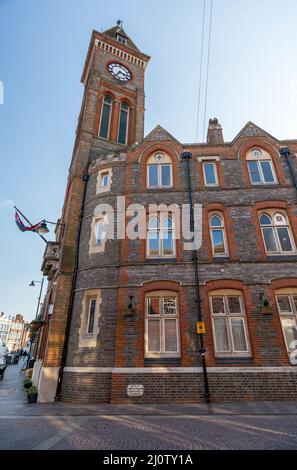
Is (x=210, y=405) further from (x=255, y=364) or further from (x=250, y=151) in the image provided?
(x=250, y=151)

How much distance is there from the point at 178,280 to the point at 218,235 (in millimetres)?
3253

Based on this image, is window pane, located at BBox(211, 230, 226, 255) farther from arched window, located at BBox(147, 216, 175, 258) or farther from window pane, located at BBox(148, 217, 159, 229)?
window pane, located at BBox(148, 217, 159, 229)

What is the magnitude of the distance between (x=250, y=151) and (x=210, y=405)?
13.0m

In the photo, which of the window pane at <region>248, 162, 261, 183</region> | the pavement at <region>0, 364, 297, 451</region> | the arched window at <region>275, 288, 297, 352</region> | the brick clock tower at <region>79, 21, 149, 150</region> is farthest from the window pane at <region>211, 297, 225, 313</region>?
the brick clock tower at <region>79, 21, 149, 150</region>

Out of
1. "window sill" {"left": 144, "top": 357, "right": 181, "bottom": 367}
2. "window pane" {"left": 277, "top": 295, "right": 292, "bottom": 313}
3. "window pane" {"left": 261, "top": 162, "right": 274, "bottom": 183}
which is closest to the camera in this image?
"window sill" {"left": 144, "top": 357, "right": 181, "bottom": 367}

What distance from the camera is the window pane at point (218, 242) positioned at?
473 inches

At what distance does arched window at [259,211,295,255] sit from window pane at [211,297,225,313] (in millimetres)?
3442

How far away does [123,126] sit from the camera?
67.2ft

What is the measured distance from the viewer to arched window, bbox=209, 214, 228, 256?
11992 millimetres

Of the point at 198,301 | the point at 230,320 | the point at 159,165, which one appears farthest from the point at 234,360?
the point at 159,165

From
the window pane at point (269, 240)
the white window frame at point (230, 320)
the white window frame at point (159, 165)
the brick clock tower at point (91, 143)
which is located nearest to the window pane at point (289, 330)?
the white window frame at point (230, 320)

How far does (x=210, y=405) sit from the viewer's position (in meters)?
8.75

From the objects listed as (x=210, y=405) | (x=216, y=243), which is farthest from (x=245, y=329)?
(x=216, y=243)

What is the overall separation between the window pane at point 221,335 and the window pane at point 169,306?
6.16ft
